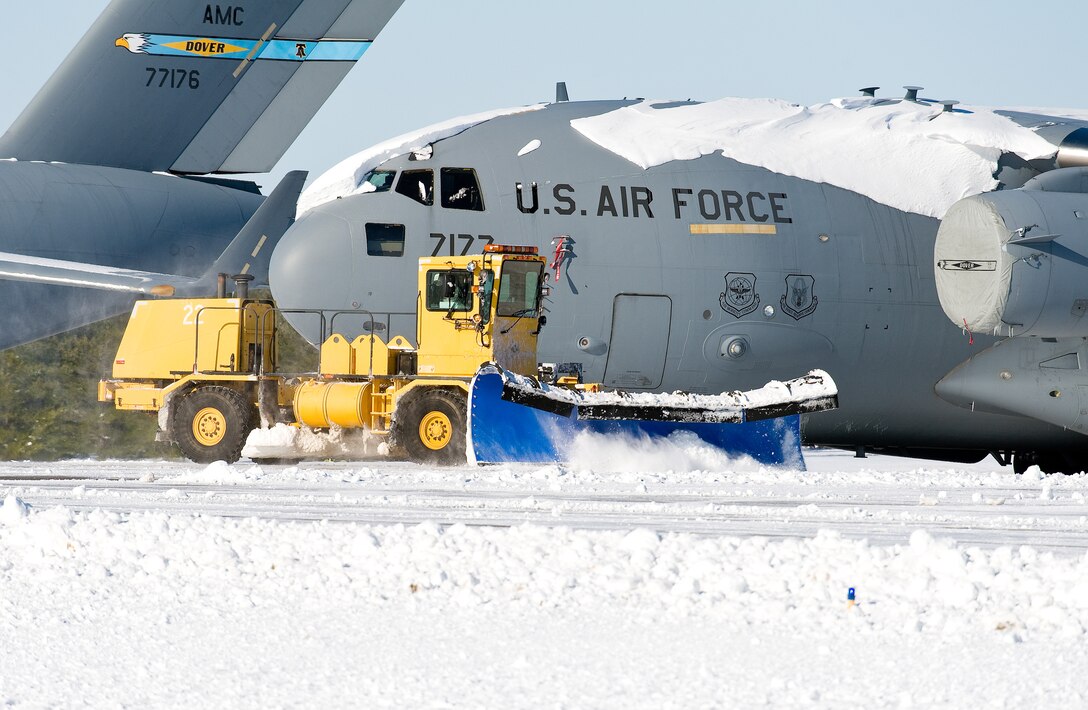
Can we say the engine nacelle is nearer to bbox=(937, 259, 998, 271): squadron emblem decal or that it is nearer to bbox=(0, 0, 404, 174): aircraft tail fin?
bbox=(937, 259, 998, 271): squadron emblem decal

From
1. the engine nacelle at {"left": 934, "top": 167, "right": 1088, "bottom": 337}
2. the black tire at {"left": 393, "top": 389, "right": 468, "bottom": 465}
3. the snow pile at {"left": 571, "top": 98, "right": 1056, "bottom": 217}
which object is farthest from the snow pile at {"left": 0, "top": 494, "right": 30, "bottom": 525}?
the engine nacelle at {"left": 934, "top": 167, "right": 1088, "bottom": 337}

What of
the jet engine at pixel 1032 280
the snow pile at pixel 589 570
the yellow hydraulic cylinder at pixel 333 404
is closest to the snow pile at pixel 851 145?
the jet engine at pixel 1032 280

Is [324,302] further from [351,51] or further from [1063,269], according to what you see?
[351,51]

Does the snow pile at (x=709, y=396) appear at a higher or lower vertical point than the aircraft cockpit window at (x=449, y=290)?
lower

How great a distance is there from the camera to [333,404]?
53.4 feet

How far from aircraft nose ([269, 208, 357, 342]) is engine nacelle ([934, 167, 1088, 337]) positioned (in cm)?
660

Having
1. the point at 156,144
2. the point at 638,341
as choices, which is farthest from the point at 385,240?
the point at 156,144

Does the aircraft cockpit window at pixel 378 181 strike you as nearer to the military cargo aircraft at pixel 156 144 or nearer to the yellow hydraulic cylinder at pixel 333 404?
the yellow hydraulic cylinder at pixel 333 404

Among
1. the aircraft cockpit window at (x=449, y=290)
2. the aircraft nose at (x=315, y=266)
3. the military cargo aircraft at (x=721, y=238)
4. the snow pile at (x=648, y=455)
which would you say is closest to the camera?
the snow pile at (x=648, y=455)

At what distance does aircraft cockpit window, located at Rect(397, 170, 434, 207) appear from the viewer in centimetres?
1598

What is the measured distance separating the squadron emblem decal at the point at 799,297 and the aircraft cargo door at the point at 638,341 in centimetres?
139

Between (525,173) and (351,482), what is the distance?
15.0 ft

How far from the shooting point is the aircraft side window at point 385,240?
15.8 m

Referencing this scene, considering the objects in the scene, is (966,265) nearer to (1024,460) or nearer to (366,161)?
(1024,460)
